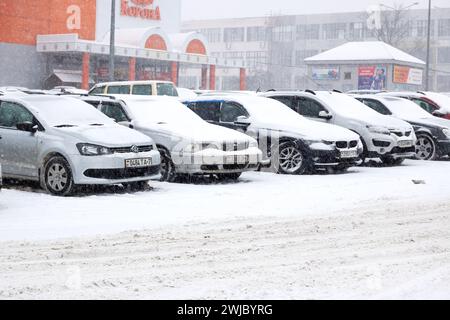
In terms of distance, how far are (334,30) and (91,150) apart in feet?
301

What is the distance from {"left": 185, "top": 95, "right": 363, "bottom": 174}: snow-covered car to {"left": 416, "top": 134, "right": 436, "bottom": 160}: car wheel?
3961 millimetres

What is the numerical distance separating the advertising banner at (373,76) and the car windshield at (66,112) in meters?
29.9

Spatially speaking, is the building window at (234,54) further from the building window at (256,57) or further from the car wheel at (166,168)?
the car wheel at (166,168)

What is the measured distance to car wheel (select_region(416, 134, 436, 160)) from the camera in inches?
744

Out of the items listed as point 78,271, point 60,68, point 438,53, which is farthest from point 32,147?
point 438,53

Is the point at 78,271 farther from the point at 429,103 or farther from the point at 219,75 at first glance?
the point at 219,75

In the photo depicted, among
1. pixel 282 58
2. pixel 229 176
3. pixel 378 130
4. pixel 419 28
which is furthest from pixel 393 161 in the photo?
pixel 282 58

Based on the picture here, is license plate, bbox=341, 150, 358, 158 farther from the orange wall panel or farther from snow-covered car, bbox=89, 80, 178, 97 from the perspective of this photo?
the orange wall panel

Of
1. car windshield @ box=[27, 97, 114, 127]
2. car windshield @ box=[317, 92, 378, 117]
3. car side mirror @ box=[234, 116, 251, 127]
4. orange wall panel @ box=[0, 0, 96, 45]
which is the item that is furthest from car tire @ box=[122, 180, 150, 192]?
orange wall panel @ box=[0, 0, 96, 45]

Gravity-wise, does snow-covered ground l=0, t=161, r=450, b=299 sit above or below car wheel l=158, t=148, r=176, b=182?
below

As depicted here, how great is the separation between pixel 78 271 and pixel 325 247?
8.16 ft

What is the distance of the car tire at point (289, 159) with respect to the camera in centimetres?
1484

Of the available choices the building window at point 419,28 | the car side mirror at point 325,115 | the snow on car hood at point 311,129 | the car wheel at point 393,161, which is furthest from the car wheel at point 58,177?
the building window at point 419,28

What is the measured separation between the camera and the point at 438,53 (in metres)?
91.7
